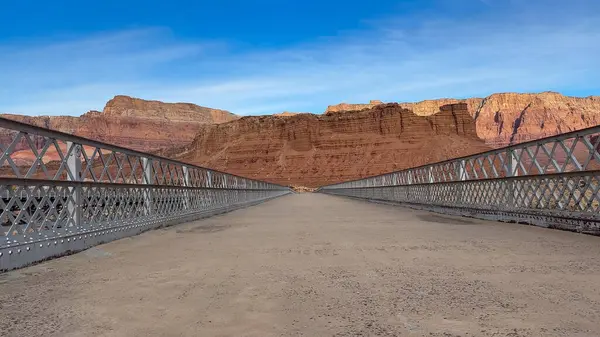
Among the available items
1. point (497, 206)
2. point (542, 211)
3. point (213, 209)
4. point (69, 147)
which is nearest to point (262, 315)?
point (69, 147)

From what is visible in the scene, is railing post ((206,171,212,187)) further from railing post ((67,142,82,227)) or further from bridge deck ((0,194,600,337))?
bridge deck ((0,194,600,337))

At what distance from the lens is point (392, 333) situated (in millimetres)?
3312

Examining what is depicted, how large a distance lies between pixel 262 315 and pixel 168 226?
34.2 feet

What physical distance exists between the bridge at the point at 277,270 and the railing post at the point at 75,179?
0.10 feet

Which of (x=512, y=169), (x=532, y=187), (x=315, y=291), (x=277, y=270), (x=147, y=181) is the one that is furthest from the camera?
(x=512, y=169)

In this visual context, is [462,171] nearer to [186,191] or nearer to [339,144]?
[186,191]

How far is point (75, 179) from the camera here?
341 inches

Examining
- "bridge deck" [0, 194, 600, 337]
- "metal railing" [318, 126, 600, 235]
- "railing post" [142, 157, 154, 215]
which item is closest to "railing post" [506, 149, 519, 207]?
"metal railing" [318, 126, 600, 235]

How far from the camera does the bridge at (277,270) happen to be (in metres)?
3.63

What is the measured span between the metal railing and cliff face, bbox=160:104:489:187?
352 ft

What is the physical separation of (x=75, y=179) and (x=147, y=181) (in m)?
4.02

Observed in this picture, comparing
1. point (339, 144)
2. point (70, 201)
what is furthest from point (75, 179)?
point (339, 144)

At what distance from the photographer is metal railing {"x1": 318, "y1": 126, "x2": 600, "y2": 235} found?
32.1 ft

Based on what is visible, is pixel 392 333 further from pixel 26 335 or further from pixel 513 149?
pixel 513 149
